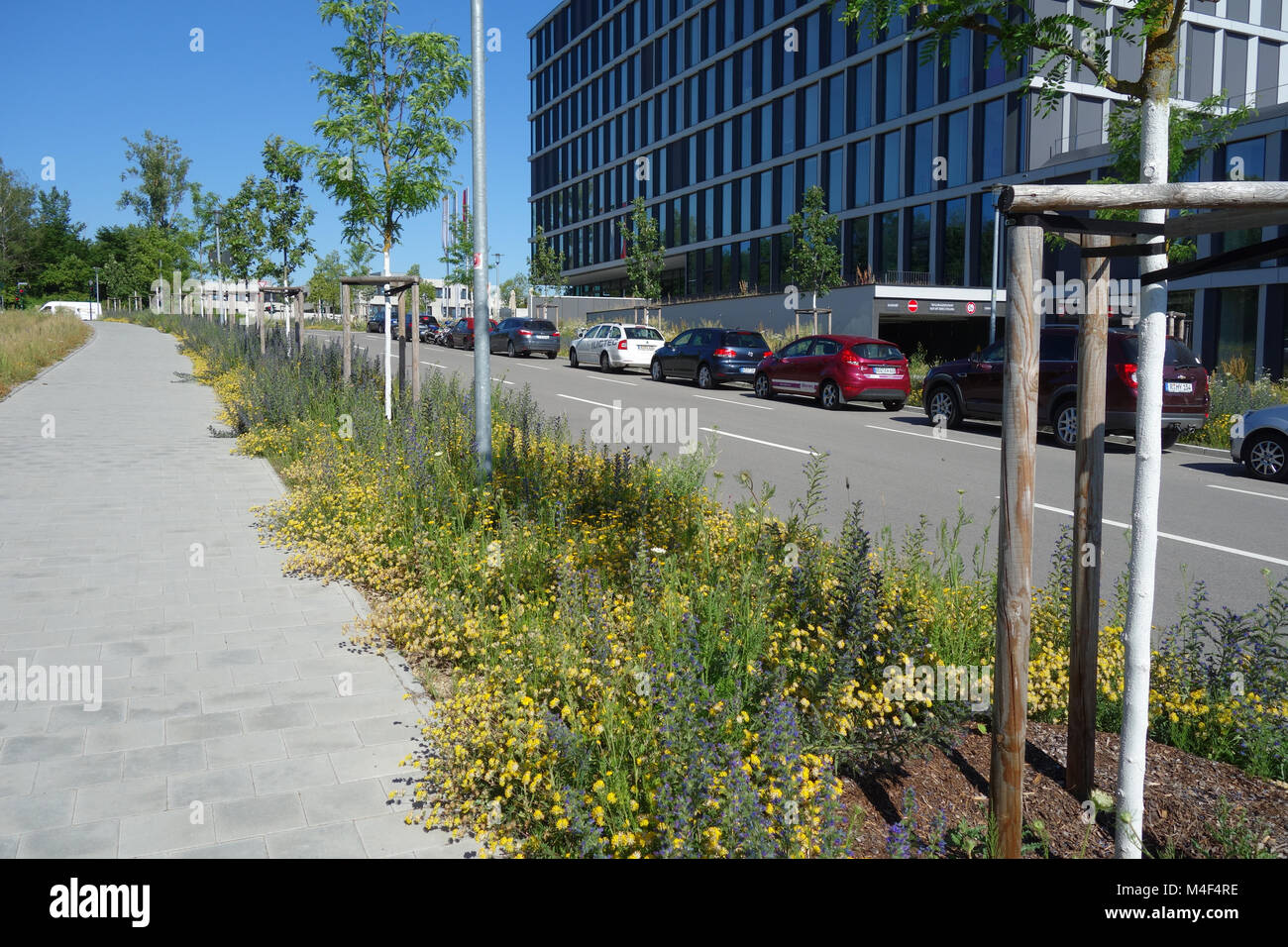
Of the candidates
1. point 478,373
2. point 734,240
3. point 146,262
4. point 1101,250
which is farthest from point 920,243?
point 146,262

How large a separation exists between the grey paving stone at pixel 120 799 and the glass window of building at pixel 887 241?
39.4 meters

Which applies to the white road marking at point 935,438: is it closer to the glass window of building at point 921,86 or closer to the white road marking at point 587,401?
the white road marking at point 587,401

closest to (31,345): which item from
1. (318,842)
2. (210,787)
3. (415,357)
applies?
(415,357)

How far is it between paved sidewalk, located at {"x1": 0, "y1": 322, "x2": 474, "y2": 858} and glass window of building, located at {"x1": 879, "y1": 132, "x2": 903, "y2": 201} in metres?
35.8

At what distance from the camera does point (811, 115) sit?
44.2 metres

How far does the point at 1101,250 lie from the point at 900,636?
1581 mm

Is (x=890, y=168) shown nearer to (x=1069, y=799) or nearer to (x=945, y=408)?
(x=945, y=408)

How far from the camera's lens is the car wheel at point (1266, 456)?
11656 millimetres

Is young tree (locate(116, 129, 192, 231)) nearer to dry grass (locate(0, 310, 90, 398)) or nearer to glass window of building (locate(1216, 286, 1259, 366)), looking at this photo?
dry grass (locate(0, 310, 90, 398))

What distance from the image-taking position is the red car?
19.6 meters

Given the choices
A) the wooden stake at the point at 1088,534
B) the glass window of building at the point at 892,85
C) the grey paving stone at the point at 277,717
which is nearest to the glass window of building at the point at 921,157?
the glass window of building at the point at 892,85

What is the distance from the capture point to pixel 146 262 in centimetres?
6228

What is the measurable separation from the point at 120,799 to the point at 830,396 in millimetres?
17865

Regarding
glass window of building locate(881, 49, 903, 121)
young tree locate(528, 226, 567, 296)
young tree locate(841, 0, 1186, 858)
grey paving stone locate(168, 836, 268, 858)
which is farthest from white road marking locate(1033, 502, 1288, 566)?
young tree locate(528, 226, 567, 296)
